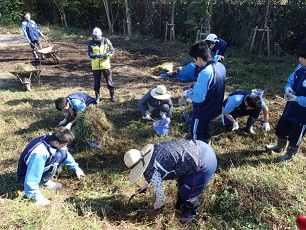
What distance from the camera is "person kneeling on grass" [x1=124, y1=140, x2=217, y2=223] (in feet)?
9.34

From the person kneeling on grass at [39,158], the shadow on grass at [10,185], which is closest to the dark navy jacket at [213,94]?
the person kneeling on grass at [39,158]

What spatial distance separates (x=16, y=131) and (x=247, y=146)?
4354 millimetres

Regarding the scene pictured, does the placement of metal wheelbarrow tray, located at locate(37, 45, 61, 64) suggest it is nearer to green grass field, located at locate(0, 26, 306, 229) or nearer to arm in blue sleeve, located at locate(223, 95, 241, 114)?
green grass field, located at locate(0, 26, 306, 229)

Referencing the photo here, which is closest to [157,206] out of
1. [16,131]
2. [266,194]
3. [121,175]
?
[121,175]

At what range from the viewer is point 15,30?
15305 millimetres

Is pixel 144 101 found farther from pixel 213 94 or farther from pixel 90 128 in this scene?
pixel 213 94

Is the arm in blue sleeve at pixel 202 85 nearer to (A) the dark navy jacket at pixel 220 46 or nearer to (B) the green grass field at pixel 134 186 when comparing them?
(B) the green grass field at pixel 134 186

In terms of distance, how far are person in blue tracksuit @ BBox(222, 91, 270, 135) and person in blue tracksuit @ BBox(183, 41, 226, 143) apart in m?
0.85

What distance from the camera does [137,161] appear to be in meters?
2.83

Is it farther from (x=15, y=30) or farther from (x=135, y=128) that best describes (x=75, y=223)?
(x=15, y=30)

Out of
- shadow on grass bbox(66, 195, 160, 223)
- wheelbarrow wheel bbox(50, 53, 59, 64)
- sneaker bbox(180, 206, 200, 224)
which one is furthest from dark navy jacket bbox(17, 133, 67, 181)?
A: wheelbarrow wheel bbox(50, 53, 59, 64)

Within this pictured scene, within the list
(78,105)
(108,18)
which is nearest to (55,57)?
(78,105)

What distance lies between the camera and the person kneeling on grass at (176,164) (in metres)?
2.85

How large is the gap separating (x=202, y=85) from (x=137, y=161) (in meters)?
1.38
